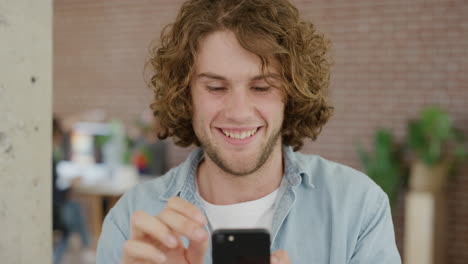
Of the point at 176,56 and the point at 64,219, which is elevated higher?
the point at 176,56

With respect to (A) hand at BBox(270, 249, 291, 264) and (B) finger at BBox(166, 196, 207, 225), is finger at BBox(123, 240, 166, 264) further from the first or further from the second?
(A) hand at BBox(270, 249, 291, 264)

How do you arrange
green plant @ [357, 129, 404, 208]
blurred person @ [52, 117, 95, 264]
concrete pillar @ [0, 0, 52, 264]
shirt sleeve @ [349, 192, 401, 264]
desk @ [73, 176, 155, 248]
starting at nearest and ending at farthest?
1. concrete pillar @ [0, 0, 52, 264]
2. shirt sleeve @ [349, 192, 401, 264]
3. green plant @ [357, 129, 404, 208]
4. blurred person @ [52, 117, 95, 264]
5. desk @ [73, 176, 155, 248]

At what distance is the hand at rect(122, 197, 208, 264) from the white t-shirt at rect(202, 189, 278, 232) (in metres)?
0.49

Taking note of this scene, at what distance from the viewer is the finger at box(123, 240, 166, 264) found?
96cm

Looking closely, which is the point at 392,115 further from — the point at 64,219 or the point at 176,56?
the point at 176,56

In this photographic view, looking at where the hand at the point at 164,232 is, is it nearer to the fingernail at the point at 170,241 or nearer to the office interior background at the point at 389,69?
the fingernail at the point at 170,241

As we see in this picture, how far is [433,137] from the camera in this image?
159 inches

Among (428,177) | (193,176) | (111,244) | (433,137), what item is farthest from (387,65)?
(111,244)

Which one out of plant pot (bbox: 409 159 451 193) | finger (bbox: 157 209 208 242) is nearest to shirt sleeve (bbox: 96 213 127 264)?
finger (bbox: 157 209 208 242)

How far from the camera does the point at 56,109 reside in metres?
6.39

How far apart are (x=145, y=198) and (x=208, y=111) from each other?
13.1 inches

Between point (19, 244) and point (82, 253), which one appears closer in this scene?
point (19, 244)

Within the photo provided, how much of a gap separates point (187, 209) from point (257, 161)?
0.51 metres

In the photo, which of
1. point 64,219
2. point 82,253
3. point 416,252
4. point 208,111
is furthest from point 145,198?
point 82,253
